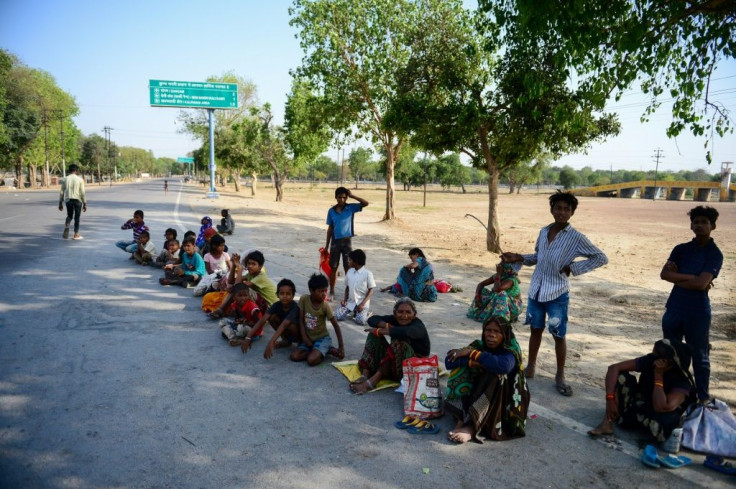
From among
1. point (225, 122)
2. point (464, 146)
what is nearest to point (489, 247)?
point (464, 146)

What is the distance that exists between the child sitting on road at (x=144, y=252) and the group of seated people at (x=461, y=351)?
3.26 meters

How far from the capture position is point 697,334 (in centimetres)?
404

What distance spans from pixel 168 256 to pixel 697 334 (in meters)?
8.62

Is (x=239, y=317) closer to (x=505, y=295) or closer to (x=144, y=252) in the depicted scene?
(x=505, y=295)

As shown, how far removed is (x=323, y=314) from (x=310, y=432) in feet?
5.64

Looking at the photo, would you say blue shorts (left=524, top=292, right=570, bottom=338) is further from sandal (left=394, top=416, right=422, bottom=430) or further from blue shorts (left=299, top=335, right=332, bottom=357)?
blue shorts (left=299, top=335, right=332, bottom=357)

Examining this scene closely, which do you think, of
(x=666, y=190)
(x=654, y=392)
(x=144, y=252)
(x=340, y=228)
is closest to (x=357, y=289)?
(x=340, y=228)

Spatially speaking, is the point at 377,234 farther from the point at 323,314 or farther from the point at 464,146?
the point at 323,314

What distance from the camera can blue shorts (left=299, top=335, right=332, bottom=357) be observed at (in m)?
5.10

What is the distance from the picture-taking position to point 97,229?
14922mm

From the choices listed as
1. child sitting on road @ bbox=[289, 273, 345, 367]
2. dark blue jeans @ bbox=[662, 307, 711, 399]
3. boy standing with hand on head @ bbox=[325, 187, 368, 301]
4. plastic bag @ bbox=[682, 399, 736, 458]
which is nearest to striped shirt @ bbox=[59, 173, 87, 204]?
boy standing with hand on head @ bbox=[325, 187, 368, 301]

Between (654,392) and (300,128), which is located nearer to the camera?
(654,392)

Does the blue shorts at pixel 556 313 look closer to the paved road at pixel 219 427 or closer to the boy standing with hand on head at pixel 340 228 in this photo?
the paved road at pixel 219 427

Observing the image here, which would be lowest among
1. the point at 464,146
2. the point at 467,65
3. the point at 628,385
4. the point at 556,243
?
the point at 628,385
